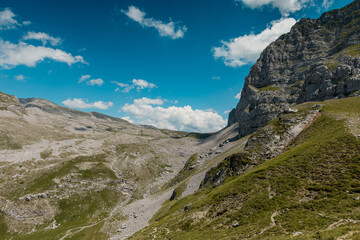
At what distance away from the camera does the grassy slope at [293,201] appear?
2228 centimetres

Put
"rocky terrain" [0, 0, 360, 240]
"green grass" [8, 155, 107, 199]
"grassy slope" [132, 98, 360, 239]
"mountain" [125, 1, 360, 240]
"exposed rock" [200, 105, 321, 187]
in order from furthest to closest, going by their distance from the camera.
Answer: "green grass" [8, 155, 107, 199]
"exposed rock" [200, 105, 321, 187]
"rocky terrain" [0, 0, 360, 240]
"mountain" [125, 1, 360, 240]
"grassy slope" [132, 98, 360, 239]

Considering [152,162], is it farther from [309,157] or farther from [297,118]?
[309,157]

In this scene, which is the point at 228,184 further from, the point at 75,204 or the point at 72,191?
the point at 72,191

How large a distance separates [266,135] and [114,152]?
177 m

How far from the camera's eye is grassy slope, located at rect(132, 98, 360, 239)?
73.1ft

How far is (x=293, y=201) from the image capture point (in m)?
27.9

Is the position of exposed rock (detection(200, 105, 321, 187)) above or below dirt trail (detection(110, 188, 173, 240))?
above

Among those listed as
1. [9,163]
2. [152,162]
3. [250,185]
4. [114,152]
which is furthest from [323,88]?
[9,163]

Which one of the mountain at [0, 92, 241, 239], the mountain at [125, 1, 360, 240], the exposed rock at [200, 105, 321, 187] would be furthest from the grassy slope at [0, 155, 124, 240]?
the exposed rock at [200, 105, 321, 187]

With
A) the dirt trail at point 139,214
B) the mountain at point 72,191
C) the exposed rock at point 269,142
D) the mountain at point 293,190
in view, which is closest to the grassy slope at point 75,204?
the mountain at point 72,191

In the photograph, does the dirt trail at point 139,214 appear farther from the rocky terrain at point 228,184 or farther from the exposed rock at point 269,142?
the exposed rock at point 269,142

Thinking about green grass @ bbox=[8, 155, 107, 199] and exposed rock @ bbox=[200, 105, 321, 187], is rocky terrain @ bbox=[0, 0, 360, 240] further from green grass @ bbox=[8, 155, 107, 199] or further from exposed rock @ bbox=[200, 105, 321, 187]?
green grass @ bbox=[8, 155, 107, 199]

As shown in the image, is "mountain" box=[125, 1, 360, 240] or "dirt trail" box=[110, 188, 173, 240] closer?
"mountain" box=[125, 1, 360, 240]

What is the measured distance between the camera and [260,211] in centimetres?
2916
